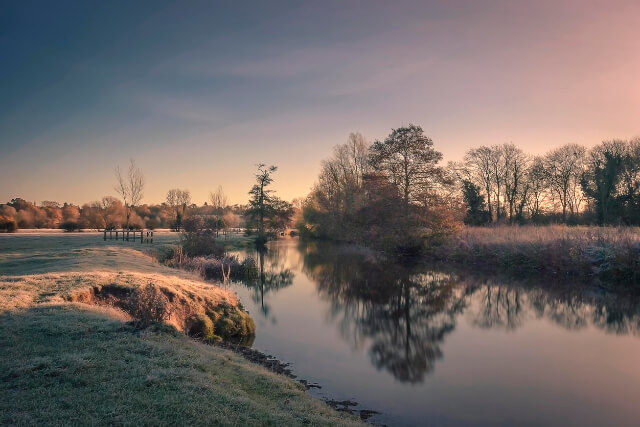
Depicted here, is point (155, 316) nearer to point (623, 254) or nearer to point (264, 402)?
point (264, 402)

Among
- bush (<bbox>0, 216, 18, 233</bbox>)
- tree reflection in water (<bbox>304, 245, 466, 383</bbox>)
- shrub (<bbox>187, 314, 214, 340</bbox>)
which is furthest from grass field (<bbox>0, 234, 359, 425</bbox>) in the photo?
bush (<bbox>0, 216, 18, 233</bbox>)

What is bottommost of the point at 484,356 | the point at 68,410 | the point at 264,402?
the point at 484,356

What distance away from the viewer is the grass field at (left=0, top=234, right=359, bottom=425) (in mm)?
4945

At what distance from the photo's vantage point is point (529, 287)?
20.4 meters

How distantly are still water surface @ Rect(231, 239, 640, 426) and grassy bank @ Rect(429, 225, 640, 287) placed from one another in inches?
123

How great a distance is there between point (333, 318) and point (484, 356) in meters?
6.12

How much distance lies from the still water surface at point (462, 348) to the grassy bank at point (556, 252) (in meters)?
3.12

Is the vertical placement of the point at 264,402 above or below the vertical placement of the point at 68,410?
below

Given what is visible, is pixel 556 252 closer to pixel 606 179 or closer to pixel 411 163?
pixel 411 163

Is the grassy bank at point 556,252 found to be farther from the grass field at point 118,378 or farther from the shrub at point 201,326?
the grass field at point 118,378

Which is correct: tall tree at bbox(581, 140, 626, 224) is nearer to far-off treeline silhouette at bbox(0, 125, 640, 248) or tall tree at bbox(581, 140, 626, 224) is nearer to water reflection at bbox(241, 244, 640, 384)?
far-off treeline silhouette at bbox(0, 125, 640, 248)

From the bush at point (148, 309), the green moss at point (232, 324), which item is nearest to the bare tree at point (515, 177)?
the green moss at point (232, 324)

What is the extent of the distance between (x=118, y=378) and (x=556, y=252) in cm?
2435

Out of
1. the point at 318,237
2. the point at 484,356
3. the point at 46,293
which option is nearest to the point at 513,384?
the point at 484,356
